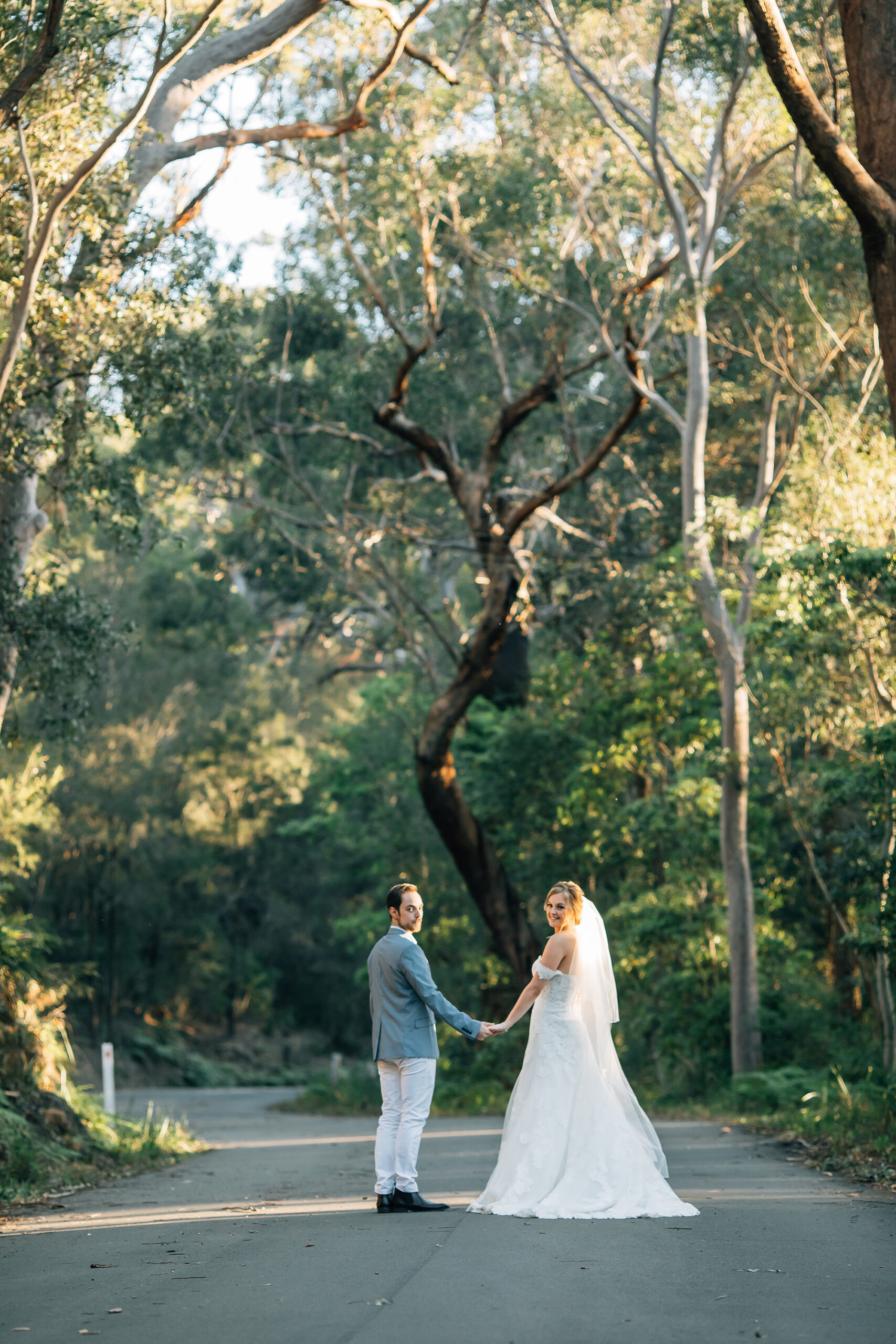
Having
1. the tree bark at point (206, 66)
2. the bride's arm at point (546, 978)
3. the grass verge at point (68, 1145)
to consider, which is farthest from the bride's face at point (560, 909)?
the tree bark at point (206, 66)

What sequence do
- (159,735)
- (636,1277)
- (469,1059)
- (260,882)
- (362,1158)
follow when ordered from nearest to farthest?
(636,1277) < (362,1158) < (469,1059) < (159,735) < (260,882)

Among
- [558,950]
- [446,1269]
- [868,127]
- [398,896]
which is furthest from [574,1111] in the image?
[868,127]

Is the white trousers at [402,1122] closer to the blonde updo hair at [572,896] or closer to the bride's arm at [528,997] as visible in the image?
the bride's arm at [528,997]

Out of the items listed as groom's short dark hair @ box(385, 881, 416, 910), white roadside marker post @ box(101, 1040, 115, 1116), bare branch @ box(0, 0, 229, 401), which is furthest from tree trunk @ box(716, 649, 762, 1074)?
bare branch @ box(0, 0, 229, 401)

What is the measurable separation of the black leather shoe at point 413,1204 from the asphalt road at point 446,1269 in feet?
0.77

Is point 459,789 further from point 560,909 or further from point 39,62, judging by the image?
point 39,62

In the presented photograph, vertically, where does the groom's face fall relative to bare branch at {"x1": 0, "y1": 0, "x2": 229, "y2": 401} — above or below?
below

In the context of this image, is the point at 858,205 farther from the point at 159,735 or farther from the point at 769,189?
the point at 159,735

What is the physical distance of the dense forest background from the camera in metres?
14.4

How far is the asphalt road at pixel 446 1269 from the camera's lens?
5.35 meters

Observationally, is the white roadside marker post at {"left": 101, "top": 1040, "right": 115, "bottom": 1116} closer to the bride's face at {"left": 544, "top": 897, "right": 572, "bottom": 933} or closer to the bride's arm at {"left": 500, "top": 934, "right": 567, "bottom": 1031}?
the bride's arm at {"left": 500, "top": 934, "right": 567, "bottom": 1031}

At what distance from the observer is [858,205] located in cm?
1009

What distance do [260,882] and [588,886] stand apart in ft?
76.6

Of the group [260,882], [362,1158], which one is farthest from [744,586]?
[260,882]
